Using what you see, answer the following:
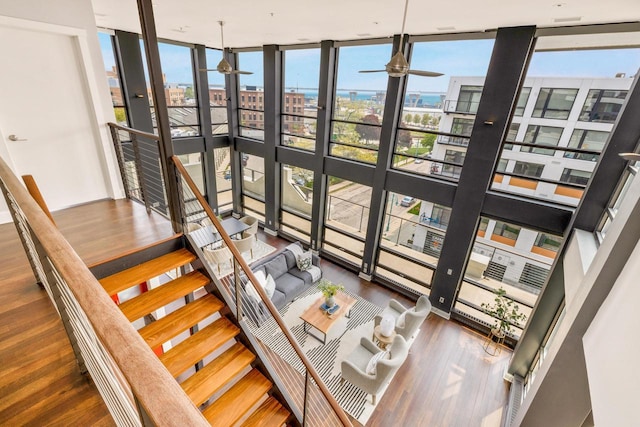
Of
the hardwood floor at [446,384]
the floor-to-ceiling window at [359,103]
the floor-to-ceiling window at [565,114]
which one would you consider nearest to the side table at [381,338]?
the hardwood floor at [446,384]

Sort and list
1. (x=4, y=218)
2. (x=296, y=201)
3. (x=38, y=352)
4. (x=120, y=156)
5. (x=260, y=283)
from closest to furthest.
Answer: (x=38, y=352)
(x=4, y=218)
(x=120, y=156)
(x=260, y=283)
(x=296, y=201)

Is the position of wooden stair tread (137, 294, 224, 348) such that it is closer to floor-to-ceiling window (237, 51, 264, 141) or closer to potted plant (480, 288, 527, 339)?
potted plant (480, 288, 527, 339)

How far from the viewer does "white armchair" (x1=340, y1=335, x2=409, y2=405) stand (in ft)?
13.7

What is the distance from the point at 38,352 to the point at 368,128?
6.27 metres

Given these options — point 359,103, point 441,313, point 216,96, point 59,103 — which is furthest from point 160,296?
point 216,96

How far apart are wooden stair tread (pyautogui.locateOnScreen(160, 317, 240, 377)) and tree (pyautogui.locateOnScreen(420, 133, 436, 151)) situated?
5.01 m

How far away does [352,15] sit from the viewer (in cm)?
435

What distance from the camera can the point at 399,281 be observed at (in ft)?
22.7

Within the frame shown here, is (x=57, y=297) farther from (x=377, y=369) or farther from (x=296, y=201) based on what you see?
(x=296, y=201)

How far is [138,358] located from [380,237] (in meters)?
6.60

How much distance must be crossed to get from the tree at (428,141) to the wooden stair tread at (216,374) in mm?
5068

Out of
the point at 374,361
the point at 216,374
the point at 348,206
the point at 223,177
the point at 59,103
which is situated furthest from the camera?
the point at 223,177

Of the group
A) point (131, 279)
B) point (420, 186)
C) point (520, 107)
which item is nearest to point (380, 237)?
point (420, 186)

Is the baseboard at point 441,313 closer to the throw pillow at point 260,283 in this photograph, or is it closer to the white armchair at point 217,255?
the throw pillow at point 260,283
